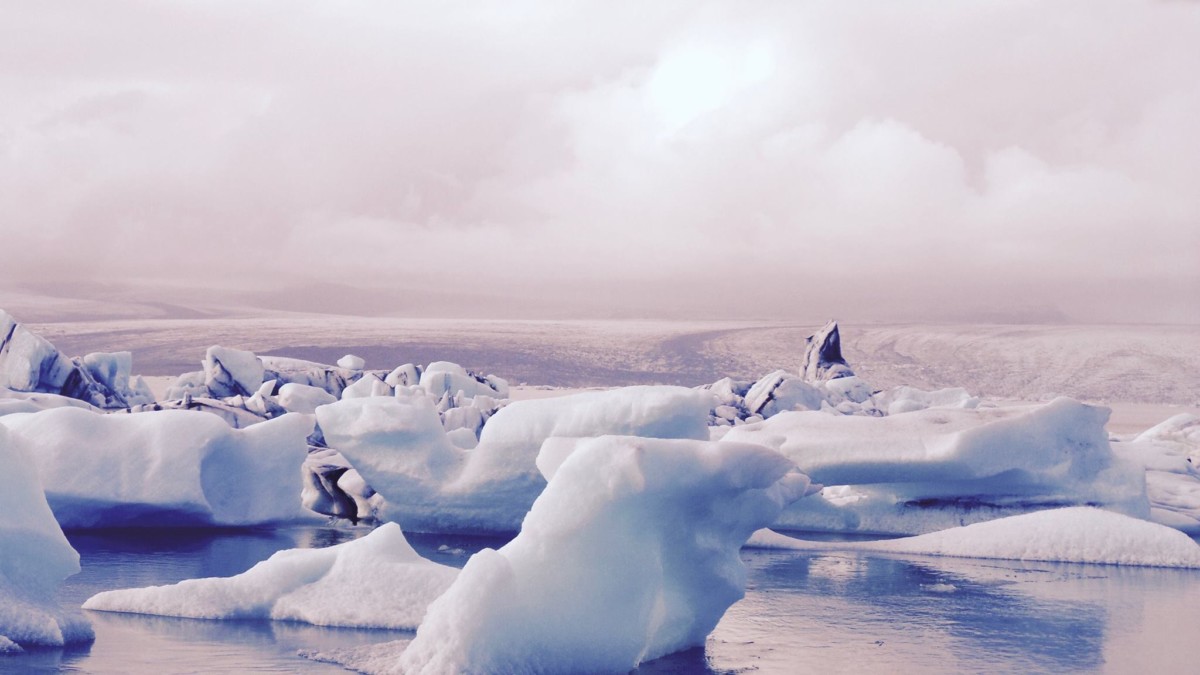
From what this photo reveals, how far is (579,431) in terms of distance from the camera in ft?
26.1

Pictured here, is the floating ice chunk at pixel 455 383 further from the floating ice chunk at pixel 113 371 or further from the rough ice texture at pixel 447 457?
the rough ice texture at pixel 447 457

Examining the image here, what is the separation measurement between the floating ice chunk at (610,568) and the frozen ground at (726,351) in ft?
106

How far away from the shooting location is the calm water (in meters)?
4.98

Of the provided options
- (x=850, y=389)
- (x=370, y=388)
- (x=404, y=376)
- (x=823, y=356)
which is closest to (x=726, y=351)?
(x=823, y=356)

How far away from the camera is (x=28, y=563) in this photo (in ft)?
16.4

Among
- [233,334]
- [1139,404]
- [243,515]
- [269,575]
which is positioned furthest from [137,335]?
[269,575]

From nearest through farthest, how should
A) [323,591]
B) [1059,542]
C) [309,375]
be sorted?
[323,591] < [1059,542] < [309,375]

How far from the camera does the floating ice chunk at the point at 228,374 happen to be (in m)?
17.0

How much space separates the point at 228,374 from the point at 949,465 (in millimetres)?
11009

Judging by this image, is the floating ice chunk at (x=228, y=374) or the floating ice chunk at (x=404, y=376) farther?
the floating ice chunk at (x=404, y=376)

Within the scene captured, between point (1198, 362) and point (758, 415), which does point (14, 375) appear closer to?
point (758, 415)

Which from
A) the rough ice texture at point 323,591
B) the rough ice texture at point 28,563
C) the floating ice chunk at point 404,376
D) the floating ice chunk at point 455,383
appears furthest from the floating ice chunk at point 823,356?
the rough ice texture at point 28,563

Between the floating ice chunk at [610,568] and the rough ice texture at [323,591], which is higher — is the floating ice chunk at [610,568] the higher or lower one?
the higher one

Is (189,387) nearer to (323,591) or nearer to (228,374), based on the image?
(228,374)
